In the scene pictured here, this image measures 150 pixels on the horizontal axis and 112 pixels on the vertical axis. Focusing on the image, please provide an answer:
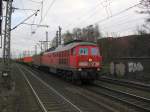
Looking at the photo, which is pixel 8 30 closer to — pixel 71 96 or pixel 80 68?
pixel 80 68

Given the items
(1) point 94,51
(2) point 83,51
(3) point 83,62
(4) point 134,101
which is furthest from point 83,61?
(4) point 134,101

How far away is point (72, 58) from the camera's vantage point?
77.7ft

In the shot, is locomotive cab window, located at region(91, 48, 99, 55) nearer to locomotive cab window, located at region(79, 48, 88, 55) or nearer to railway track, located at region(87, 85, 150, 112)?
locomotive cab window, located at region(79, 48, 88, 55)

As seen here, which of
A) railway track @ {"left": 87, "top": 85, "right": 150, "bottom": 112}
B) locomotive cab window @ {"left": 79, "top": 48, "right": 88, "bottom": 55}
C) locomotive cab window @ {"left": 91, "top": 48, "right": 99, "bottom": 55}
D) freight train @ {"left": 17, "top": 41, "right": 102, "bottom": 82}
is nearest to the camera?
railway track @ {"left": 87, "top": 85, "right": 150, "bottom": 112}

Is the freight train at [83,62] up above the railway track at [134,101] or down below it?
above

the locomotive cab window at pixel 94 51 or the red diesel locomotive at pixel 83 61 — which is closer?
the red diesel locomotive at pixel 83 61

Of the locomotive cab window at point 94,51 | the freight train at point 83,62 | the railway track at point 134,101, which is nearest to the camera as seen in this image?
the railway track at point 134,101

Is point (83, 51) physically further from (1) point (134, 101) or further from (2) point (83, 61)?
(1) point (134, 101)

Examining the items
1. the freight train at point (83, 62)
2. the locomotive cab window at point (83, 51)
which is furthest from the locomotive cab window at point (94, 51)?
the locomotive cab window at point (83, 51)

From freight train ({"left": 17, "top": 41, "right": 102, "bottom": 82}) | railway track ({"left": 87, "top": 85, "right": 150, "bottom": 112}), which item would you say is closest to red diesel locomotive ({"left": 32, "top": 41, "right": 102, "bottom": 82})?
freight train ({"left": 17, "top": 41, "right": 102, "bottom": 82})

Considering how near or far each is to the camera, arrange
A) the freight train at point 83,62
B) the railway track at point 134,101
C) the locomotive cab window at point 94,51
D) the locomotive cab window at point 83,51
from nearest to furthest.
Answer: the railway track at point 134,101, the freight train at point 83,62, the locomotive cab window at point 83,51, the locomotive cab window at point 94,51

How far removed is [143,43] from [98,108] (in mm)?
38353

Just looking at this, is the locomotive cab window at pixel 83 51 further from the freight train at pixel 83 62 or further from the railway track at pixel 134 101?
the railway track at pixel 134 101

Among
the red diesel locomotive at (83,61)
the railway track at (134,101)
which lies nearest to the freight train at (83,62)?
the red diesel locomotive at (83,61)
